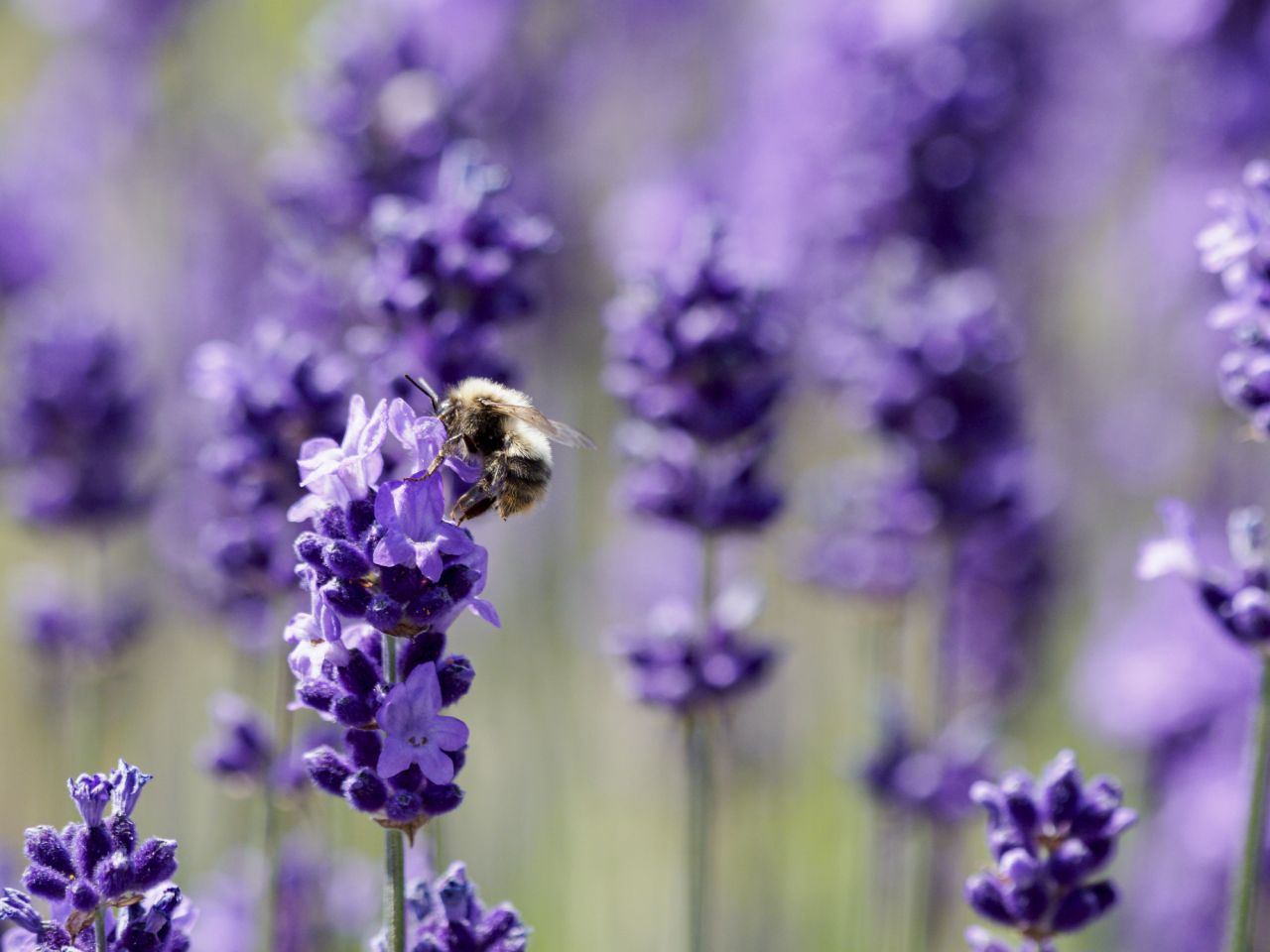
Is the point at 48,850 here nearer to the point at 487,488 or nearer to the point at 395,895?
the point at 395,895

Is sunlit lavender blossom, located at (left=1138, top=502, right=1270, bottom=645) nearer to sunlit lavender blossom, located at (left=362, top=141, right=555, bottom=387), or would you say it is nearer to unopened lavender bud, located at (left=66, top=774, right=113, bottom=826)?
sunlit lavender blossom, located at (left=362, top=141, right=555, bottom=387)

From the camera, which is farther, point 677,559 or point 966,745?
point 677,559

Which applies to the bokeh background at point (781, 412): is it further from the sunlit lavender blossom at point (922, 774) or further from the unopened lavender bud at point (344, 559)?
the unopened lavender bud at point (344, 559)

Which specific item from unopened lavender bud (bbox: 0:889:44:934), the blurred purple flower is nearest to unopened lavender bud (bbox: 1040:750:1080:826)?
unopened lavender bud (bbox: 0:889:44:934)

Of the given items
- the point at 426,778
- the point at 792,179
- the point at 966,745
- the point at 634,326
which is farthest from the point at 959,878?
the point at 426,778

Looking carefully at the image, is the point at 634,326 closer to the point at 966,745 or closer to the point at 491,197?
the point at 491,197

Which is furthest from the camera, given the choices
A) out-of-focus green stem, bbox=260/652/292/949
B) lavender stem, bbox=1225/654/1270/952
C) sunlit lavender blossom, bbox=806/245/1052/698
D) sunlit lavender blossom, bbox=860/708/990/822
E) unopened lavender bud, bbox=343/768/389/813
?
sunlit lavender blossom, bbox=806/245/1052/698

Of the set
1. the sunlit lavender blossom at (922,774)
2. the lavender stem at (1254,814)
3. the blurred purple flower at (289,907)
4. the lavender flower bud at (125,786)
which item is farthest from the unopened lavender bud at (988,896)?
the blurred purple flower at (289,907)
